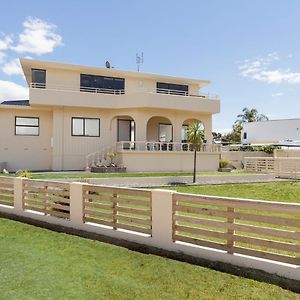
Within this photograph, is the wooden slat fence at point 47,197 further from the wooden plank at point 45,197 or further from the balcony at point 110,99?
the balcony at point 110,99

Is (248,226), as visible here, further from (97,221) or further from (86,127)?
(86,127)

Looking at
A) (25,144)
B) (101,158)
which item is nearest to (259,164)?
(101,158)

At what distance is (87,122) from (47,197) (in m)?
15.4

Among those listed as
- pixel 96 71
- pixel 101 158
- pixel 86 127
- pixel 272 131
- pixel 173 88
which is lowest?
pixel 101 158

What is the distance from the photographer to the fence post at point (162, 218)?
21.6 feet

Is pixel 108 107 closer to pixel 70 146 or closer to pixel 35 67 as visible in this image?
pixel 70 146

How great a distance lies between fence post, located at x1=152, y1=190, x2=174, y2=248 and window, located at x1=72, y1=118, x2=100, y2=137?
59.3 ft

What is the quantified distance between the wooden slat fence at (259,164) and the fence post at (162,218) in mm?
20363

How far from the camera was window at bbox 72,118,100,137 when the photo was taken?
944 inches

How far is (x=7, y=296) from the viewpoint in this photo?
4570 mm

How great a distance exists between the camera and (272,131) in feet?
173

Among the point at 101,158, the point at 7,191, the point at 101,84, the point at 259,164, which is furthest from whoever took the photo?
the point at 259,164

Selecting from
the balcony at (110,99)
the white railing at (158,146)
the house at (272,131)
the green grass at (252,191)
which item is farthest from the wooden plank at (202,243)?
the house at (272,131)

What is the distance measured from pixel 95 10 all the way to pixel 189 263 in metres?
14.0
